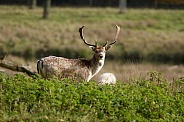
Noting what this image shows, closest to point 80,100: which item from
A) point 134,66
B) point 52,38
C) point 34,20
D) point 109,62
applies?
point 134,66

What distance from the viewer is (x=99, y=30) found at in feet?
105

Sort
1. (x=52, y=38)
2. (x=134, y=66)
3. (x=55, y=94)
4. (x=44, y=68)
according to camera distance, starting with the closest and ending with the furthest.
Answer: (x=55, y=94) < (x=44, y=68) < (x=134, y=66) < (x=52, y=38)

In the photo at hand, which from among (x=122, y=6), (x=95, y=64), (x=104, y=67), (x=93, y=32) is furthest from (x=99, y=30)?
(x=95, y=64)

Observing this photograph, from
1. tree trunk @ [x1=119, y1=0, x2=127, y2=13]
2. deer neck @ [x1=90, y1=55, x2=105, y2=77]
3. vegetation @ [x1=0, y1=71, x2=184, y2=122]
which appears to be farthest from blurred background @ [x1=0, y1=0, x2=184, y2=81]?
vegetation @ [x1=0, y1=71, x2=184, y2=122]

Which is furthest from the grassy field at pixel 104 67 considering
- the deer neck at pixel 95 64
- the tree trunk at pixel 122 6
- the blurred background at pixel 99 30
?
the deer neck at pixel 95 64

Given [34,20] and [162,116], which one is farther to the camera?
[34,20]

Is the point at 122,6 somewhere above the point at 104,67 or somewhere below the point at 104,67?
above

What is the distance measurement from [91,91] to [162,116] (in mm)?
1243

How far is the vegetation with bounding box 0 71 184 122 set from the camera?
30.7 feet

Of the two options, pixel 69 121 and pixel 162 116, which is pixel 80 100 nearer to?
pixel 69 121

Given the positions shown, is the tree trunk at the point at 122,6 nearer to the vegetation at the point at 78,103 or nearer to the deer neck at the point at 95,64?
the deer neck at the point at 95,64

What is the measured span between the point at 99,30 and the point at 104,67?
754cm

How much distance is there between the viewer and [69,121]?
30.2ft

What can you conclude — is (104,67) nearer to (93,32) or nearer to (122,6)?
(93,32)
